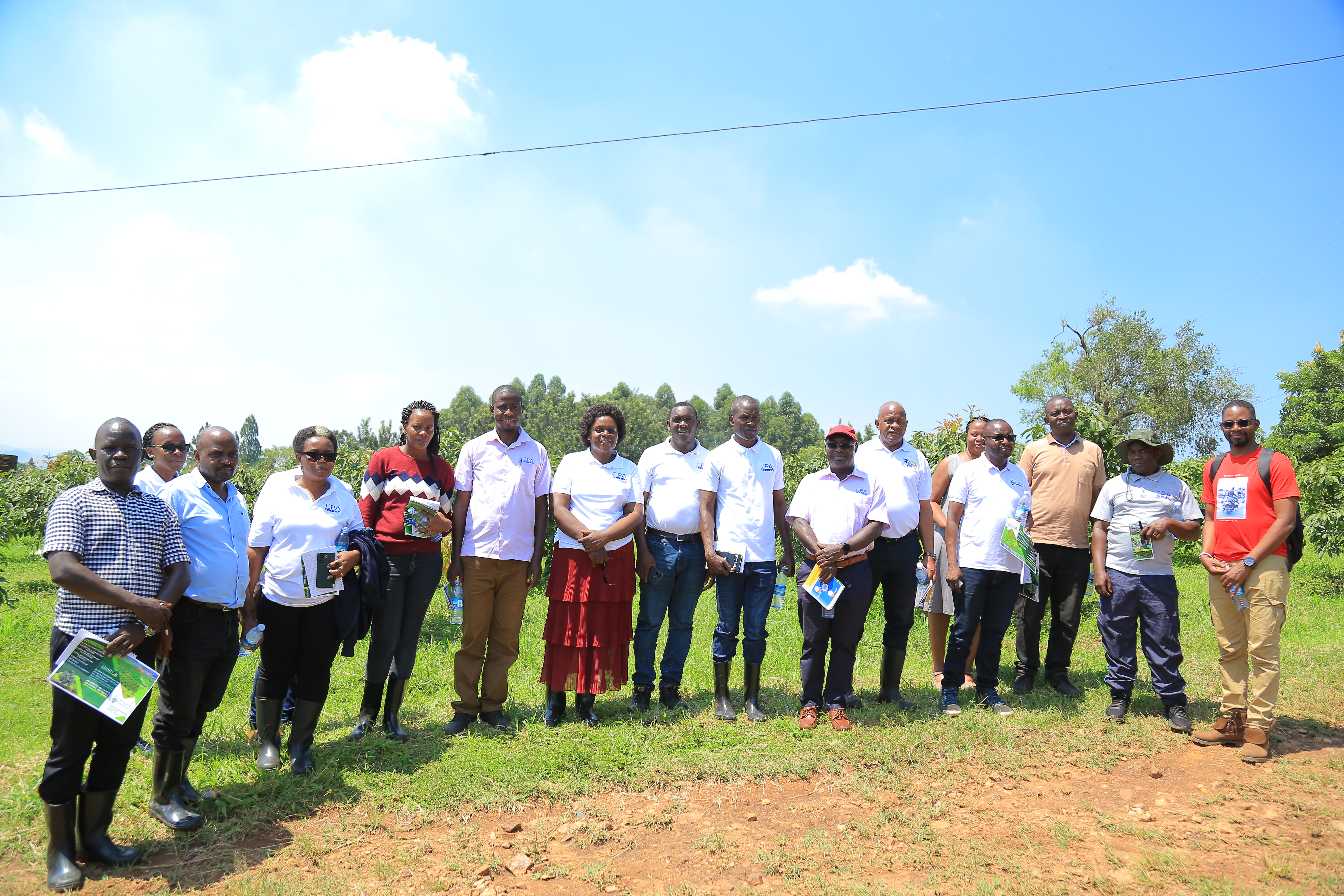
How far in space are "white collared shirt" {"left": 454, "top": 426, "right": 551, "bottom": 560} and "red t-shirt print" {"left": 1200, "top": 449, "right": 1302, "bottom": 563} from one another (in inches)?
172

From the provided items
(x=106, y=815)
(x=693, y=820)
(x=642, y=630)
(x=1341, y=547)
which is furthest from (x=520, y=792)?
(x=1341, y=547)

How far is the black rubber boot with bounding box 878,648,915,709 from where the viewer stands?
18.4 feet

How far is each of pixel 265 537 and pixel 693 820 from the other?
2752 millimetres

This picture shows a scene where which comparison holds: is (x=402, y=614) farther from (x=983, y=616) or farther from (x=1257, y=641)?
(x=1257, y=641)

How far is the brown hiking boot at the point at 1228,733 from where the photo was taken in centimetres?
473

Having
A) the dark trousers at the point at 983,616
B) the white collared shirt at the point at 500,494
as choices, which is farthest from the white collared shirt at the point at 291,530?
the dark trousers at the point at 983,616

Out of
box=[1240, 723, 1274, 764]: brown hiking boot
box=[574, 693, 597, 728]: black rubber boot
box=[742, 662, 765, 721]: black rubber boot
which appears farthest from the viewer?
box=[742, 662, 765, 721]: black rubber boot

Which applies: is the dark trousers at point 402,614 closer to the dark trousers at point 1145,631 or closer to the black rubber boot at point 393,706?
the black rubber boot at point 393,706

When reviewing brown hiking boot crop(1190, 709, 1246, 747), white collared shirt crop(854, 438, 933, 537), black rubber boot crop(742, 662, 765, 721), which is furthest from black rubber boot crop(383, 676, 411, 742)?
brown hiking boot crop(1190, 709, 1246, 747)

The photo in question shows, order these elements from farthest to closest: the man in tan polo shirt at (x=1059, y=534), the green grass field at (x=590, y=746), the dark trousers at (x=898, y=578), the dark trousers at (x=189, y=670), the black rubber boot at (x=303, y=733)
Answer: the man in tan polo shirt at (x=1059, y=534)
the dark trousers at (x=898, y=578)
the black rubber boot at (x=303, y=733)
the green grass field at (x=590, y=746)
the dark trousers at (x=189, y=670)

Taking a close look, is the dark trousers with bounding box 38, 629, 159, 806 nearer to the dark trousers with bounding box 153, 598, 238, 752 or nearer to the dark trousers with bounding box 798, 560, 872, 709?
the dark trousers with bounding box 153, 598, 238, 752

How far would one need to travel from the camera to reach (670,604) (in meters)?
5.33

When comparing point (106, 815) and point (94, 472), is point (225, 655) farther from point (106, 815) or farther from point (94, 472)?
point (94, 472)

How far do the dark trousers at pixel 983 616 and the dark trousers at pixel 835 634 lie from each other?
836 millimetres
